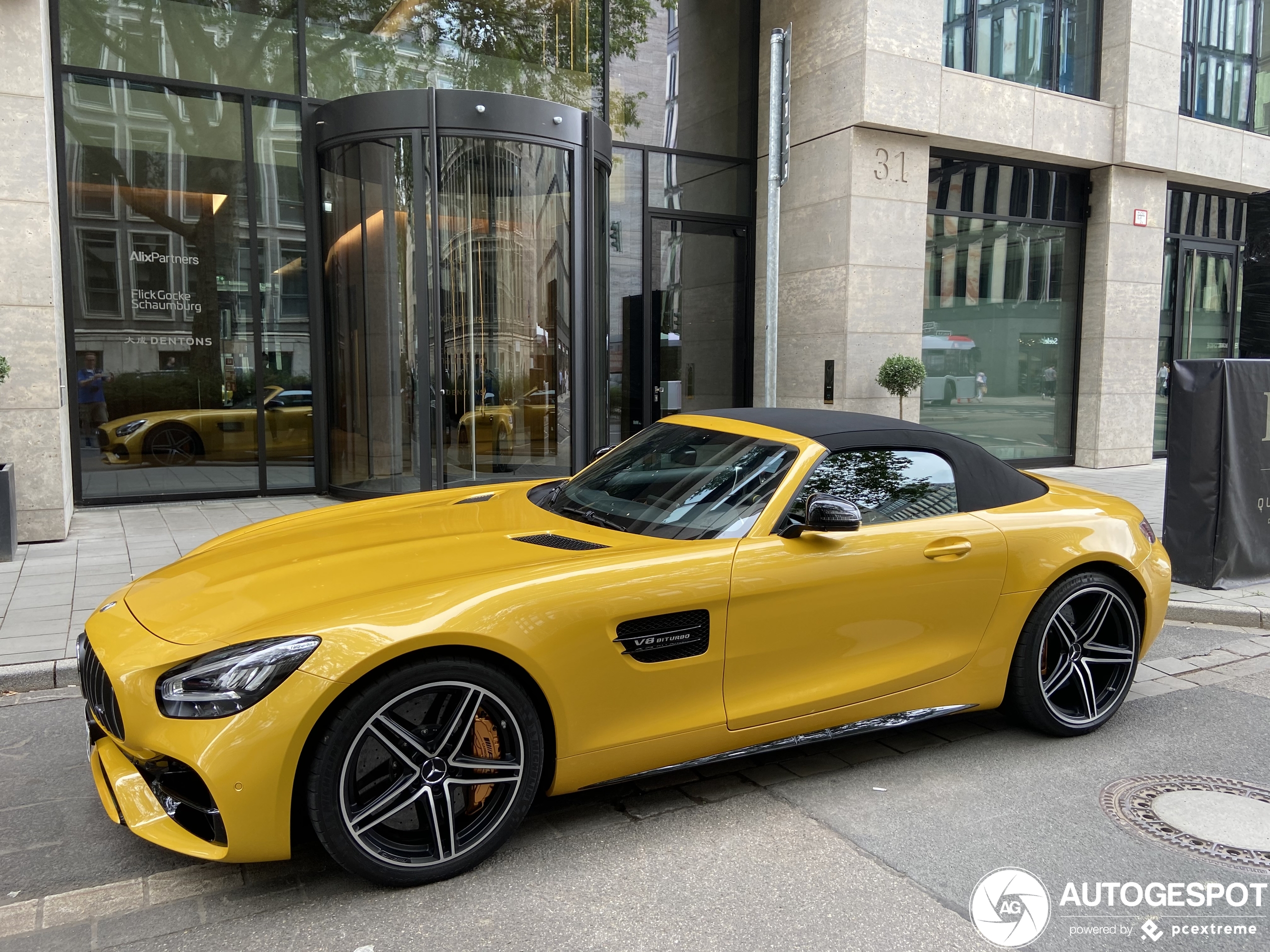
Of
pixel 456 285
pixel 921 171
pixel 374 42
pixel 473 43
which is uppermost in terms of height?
pixel 473 43

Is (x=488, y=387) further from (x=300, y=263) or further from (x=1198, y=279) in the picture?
(x=1198, y=279)

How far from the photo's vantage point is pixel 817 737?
11.4 ft

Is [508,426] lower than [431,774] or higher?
higher

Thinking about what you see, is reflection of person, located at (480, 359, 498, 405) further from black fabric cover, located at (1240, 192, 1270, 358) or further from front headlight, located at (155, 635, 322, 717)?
black fabric cover, located at (1240, 192, 1270, 358)

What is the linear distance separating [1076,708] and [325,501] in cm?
808

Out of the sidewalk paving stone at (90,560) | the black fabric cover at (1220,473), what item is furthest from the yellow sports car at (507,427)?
the black fabric cover at (1220,473)

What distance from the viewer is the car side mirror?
332 cm

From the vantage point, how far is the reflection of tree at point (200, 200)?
9.89 metres

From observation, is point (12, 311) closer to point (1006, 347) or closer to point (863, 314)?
point (863, 314)

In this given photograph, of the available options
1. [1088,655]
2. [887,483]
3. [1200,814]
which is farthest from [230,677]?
[1088,655]

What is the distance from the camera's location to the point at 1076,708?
415 centimetres

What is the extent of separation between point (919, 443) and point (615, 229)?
878cm

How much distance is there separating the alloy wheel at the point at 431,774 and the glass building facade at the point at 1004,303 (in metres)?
10.7

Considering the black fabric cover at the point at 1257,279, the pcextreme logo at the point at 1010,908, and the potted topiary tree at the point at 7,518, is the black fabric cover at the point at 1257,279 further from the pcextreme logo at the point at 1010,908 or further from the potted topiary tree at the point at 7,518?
the potted topiary tree at the point at 7,518
